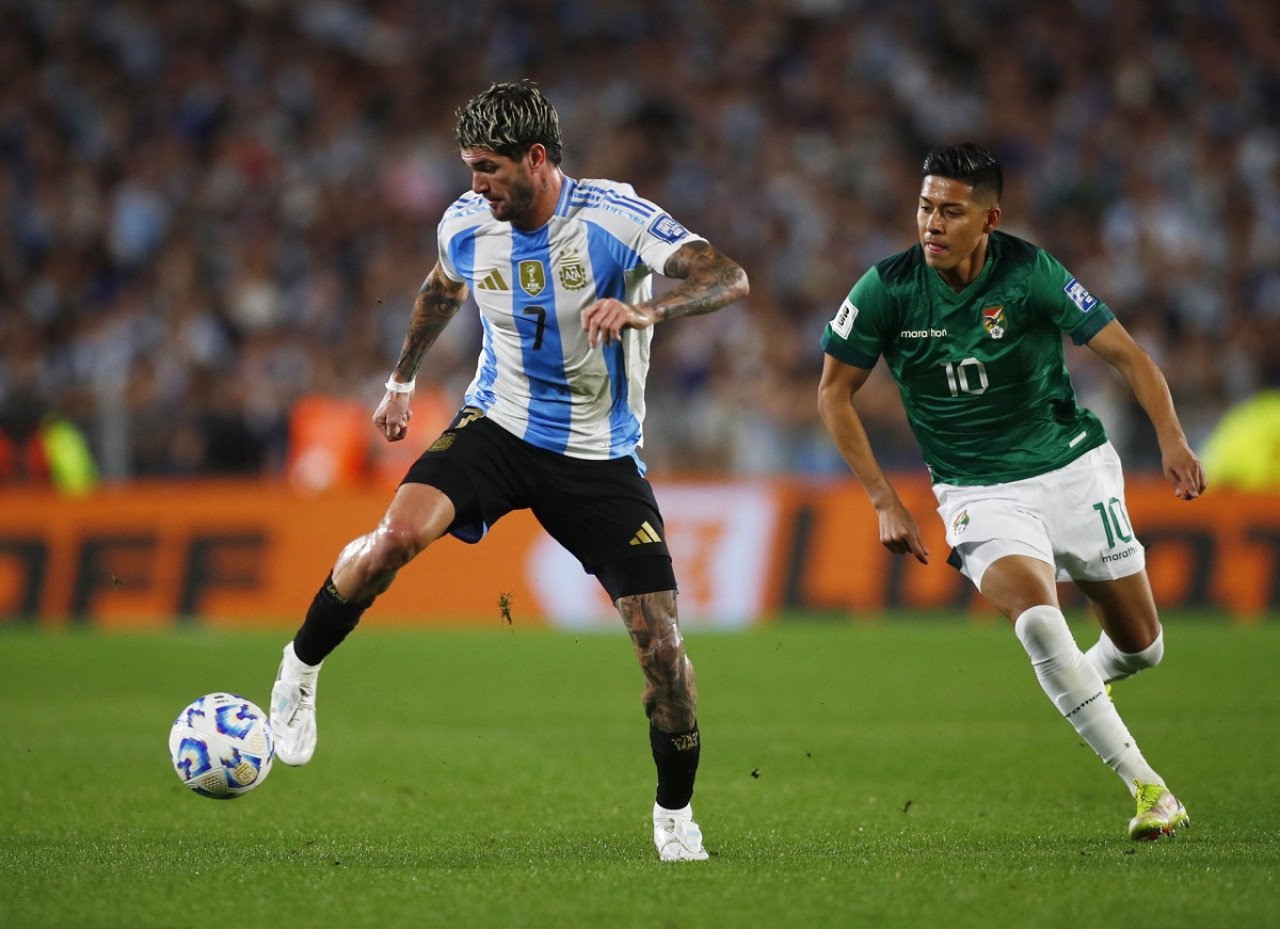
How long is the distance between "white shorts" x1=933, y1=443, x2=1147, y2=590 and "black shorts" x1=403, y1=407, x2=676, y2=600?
1.17m

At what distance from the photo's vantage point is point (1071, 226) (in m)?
19.5

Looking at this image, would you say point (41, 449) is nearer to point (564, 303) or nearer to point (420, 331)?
point (420, 331)

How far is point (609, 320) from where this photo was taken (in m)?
5.38

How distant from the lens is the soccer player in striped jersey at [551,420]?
19.3 ft

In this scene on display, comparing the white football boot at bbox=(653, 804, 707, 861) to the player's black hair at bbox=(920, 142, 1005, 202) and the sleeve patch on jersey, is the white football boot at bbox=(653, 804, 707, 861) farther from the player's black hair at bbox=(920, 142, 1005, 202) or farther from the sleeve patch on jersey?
the player's black hair at bbox=(920, 142, 1005, 202)

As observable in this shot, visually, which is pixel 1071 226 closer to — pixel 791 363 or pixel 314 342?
pixel 791 363

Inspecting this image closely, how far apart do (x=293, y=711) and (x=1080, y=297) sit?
3211mm

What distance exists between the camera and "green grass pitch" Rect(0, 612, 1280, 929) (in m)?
5.00

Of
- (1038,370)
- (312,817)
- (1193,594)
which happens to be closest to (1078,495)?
(1038,370)

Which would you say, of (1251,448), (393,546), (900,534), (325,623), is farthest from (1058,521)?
(1251,448)

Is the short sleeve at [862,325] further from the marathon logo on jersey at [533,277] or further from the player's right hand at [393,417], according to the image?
the player's right hand at [393,417]

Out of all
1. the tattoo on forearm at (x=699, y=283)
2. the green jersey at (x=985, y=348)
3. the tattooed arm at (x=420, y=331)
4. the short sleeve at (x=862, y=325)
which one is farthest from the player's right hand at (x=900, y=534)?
the tattooed arm at (x=420, y=331)

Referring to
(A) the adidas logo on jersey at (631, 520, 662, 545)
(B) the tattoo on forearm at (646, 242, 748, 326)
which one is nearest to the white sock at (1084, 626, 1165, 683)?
(A) the adidas logo on jersey at (631, 520, 662, 545)

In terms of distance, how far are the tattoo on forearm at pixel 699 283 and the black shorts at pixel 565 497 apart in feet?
2.55
